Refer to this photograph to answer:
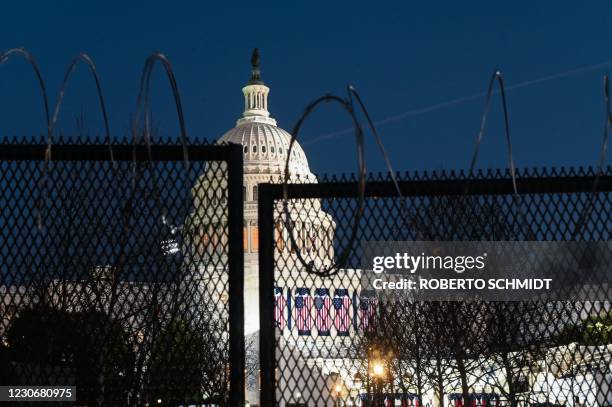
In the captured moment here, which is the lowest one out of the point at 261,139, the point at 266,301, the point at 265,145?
the point at 266,301

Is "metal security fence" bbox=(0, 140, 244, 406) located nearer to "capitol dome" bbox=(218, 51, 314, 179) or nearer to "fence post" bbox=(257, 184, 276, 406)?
"fence post" bbox=(257, 184, 276, 406)

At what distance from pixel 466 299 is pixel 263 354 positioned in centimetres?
216

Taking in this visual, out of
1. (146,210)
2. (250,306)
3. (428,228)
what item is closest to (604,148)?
(428,228)

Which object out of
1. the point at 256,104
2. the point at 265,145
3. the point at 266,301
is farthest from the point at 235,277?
the point at 256,104

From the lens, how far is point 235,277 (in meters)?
7.16

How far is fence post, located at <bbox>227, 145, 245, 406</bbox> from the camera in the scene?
7.02 meters

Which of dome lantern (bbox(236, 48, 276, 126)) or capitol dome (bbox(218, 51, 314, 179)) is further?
dome lantern (bbox(236, 48, 276, 126))

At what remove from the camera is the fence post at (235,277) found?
7023 mm

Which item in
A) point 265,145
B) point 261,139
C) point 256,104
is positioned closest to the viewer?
point 265,145

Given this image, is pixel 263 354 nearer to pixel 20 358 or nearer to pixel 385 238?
pixel 385 238

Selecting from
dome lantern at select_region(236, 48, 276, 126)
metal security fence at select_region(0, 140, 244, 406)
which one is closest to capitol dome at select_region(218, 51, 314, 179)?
dome lantern at select_region(236, 48, 276, 126)

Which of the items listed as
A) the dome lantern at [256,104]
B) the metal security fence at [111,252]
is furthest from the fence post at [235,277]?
the dome lantern at [256,104]

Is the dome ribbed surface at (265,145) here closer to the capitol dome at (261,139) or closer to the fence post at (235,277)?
the capitol dome at (261,139)

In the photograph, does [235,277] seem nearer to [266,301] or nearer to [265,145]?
[266,301]
